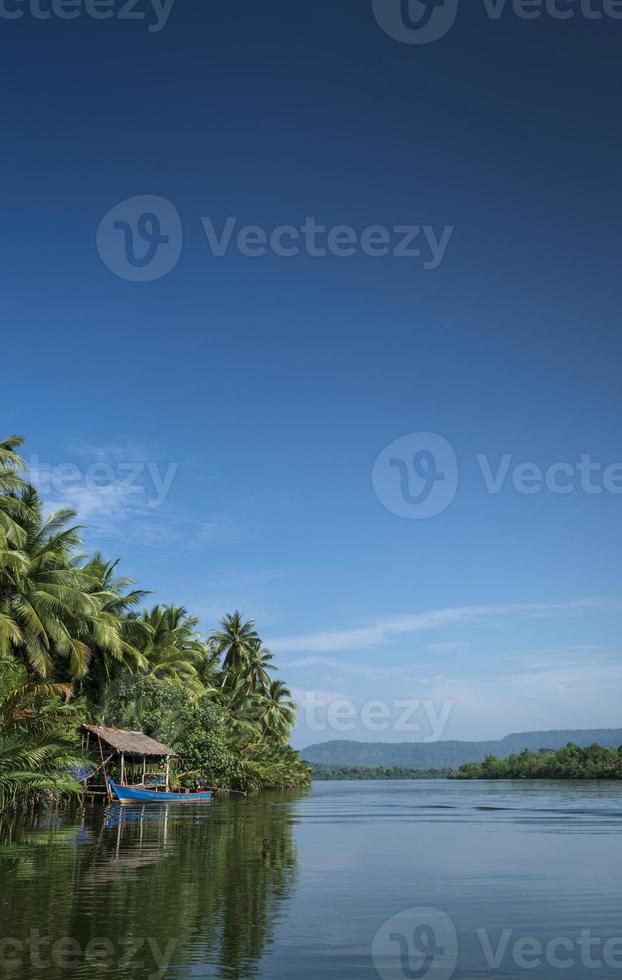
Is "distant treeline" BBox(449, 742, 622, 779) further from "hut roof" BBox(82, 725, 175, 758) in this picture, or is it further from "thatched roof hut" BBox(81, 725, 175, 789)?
"thatched roof hut" BBox(81, 725, 175, 789)

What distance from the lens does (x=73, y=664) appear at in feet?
110

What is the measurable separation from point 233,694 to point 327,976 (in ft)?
201

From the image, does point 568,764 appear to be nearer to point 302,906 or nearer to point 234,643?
point 234,643

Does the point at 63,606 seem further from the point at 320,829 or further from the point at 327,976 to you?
the point at 327,976

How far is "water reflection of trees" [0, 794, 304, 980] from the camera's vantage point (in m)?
9.59

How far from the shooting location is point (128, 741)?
39.2 metres

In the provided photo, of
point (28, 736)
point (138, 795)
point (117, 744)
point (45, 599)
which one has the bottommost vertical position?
point (138, 795)

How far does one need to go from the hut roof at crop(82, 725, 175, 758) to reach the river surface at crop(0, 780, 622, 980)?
477 inches

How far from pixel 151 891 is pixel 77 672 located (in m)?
21.6

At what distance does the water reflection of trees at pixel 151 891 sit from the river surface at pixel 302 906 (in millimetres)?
36

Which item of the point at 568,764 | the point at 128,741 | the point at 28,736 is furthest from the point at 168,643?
the point at 568,764

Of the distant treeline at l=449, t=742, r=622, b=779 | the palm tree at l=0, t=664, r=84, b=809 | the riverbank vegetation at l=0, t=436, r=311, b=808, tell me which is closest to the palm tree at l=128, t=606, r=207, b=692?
the riverbank vegetation at l=0, t=436, r=311, b=808

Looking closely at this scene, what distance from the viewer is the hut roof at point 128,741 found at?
123 ft

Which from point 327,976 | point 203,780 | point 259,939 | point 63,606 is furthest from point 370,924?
point 203,780
